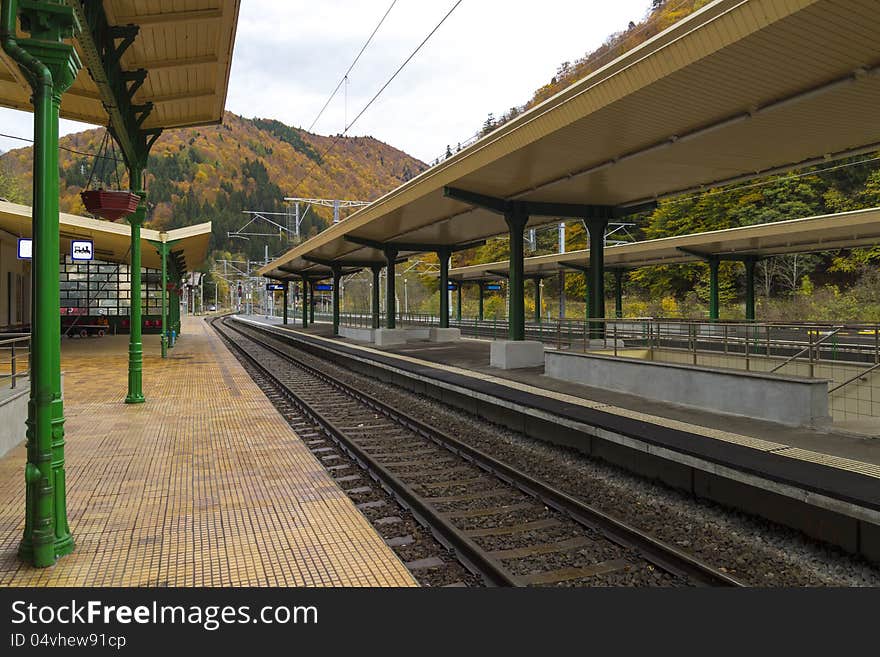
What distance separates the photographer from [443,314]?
26.4m

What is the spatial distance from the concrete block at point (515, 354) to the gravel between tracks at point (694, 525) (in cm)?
589

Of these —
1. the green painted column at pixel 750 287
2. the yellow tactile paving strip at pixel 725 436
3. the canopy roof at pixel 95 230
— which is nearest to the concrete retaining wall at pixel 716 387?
the yellow tactile paving strip at pixel 725 436

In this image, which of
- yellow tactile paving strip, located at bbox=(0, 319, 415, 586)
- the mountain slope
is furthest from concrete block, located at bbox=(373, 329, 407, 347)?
the mountain slope

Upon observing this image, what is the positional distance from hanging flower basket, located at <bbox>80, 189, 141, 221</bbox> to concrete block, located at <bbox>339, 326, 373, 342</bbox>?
776 inches

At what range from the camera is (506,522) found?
5.65 m

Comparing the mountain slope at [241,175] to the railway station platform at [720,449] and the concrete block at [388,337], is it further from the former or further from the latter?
the railway station platform at [720,449]

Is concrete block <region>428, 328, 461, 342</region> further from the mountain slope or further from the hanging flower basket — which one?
the mountain slope

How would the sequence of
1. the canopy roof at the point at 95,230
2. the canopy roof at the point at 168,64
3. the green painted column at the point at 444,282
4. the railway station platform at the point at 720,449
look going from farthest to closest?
1. the green painted column at the point at 444,282
2. the canopy roof at the point at 95,230
3. the canopy roof at the point at 168,64
4. the railway station platform at the point at 720,449

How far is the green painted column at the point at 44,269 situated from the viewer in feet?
13.7

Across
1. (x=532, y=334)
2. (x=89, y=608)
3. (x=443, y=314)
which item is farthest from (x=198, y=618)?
(x=532, y=334)

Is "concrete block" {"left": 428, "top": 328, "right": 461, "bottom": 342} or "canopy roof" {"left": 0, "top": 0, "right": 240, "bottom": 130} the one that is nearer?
"canopy roof" {"left": 0, "top": 0, "right": 240, "bottom": 130}

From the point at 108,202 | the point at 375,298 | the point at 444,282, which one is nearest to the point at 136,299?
the point at 108,202

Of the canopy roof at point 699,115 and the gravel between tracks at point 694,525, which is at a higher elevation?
the canopy roof at point 699,115

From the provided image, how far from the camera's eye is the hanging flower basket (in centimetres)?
849
